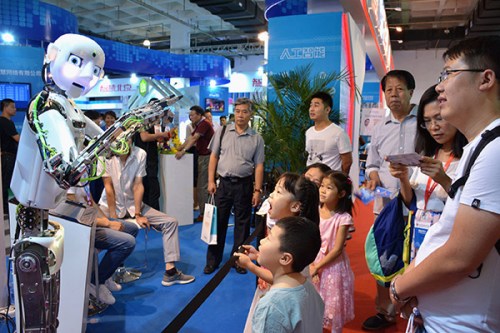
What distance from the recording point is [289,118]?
13.4 ft

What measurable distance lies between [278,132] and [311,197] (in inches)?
88.4

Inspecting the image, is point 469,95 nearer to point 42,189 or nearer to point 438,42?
point 42,189

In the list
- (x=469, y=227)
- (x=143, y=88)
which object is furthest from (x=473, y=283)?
(x=143, y=88)

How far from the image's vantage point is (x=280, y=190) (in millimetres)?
1881

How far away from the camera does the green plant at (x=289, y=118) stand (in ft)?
13.2

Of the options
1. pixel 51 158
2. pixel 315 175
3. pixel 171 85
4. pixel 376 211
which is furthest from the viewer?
pixel 171 85

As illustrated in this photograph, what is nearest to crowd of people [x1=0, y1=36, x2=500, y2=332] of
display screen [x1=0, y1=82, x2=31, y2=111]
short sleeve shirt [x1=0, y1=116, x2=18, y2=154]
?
short sleeve shirt [x1=0, y1=116, x2=18, y2=154]

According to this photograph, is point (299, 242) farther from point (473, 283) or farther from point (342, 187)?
point (342, 187)

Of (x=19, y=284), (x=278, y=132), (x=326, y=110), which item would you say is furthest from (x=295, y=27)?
(x=19, y=284)

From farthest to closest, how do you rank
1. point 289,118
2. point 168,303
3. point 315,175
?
point 289,118 → point 168,303 → point 315,175

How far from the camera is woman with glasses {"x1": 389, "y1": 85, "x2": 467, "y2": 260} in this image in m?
1.70

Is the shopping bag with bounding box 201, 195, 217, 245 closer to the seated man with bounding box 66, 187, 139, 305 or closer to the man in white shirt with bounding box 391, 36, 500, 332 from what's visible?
the seated man with bounding box 66, 187, 139, 305

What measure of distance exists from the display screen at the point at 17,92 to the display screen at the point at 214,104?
833 cm

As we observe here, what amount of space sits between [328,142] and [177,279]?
1.79 m
